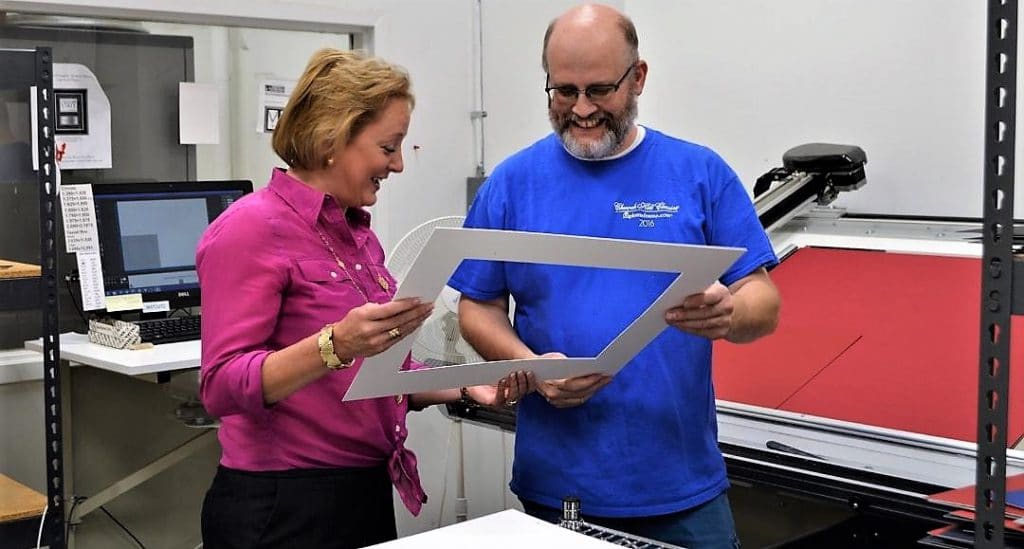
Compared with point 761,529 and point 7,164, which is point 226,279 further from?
point 761,529

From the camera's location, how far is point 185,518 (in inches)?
158

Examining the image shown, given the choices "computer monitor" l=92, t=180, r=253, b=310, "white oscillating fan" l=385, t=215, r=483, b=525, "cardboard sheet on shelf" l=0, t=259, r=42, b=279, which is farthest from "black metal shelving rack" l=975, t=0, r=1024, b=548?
"computer monitor" l=92, t=180, r=253, b=310

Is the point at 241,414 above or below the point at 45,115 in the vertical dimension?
below

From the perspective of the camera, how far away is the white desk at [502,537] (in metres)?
1.44

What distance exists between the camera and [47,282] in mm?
2756

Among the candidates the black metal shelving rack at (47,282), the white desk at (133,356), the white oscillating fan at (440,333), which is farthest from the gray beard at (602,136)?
the white desk at (133,356)

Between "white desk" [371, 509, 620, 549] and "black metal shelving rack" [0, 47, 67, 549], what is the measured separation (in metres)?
1.58

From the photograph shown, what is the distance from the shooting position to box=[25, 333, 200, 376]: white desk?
9.64 ft

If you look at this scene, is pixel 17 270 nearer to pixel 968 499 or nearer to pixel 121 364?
pixel 121 364

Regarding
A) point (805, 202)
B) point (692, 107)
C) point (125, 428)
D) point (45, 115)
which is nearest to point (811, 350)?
point (805, 202)

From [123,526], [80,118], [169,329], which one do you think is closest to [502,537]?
[169,329]

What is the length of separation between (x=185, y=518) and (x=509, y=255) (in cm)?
295

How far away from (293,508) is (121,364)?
4.67ft

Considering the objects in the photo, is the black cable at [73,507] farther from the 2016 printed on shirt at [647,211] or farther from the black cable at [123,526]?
the 2016 printed on shirt at [647,211]
